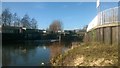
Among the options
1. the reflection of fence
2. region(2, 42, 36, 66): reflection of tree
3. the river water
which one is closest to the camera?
the reflection of fence

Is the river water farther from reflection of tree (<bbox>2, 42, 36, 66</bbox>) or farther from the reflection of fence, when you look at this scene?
the reflection of fence

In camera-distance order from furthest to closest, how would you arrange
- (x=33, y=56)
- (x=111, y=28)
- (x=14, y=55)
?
(x=14, y=55) → (x=33, y=56) → (x=111, y=28)

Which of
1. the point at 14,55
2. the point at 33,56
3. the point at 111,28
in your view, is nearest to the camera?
the point at 111,28

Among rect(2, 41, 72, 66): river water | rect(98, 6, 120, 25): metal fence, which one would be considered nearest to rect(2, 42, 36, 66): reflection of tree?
rect(2, 41, 72, 66): river water

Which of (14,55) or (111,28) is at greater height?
(111,28)

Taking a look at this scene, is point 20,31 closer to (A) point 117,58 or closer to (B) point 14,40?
(B) point 14,40

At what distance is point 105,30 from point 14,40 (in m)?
43.7

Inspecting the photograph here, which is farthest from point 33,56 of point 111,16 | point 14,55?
point 111,16

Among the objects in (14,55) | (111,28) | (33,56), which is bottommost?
(14,55)

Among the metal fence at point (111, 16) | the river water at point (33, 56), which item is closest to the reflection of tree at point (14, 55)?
the river water at point (33, 56)

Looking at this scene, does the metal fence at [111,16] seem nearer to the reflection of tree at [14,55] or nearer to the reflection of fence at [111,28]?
the reflection of fence at [111,28]

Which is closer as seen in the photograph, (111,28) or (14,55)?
(111,28)

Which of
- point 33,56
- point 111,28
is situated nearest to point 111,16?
point 111,28

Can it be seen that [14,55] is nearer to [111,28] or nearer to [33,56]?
[33,56]
